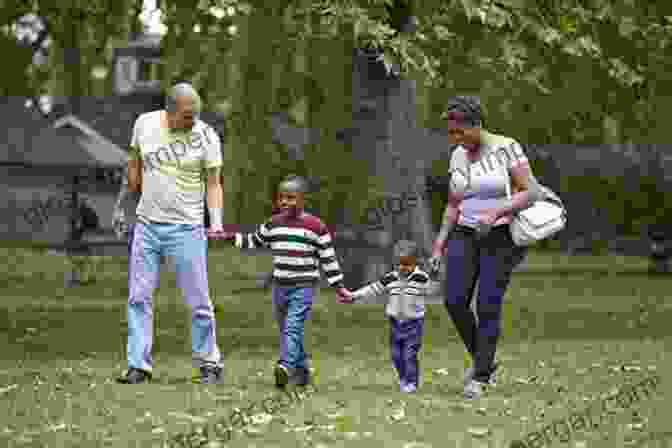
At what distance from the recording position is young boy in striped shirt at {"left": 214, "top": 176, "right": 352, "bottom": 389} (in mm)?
12047

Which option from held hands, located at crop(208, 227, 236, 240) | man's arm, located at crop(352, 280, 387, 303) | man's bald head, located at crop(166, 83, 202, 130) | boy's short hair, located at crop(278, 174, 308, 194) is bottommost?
man's arm, located at crop(352, 280, 387, 303)

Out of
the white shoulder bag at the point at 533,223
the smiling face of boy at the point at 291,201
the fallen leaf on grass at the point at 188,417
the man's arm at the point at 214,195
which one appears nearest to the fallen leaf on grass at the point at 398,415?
the fallen leaf on grass at the point at 188,417

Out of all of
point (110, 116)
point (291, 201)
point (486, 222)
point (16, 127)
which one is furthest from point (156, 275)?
point (110, 116)

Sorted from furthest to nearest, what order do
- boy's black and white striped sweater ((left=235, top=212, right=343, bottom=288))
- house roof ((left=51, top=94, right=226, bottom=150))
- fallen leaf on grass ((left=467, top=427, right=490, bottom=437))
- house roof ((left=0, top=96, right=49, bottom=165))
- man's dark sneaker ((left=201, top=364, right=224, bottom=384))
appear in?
house roof ((left=51, top=94, right=226, bottom=150)) → house roof ((left=0, top=96, right=49, bottom=165)) → man's dark sneaker ((left=201, top=364, right=224, bottom=384)) → boy's black and white striped sweater ((left=235, top=212, right=343, bottom=288)) → fallen leaf on grass ((left=467, top=427, right=490, bottom=437))

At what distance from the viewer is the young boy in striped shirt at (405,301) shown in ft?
39.7

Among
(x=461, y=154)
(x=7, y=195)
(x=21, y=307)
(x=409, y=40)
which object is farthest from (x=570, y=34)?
(x=7, y=195)

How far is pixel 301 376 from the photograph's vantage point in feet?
40.9

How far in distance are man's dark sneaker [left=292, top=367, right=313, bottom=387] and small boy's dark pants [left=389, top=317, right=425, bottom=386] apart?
667 mm

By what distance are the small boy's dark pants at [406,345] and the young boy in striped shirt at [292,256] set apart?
16.4 inches

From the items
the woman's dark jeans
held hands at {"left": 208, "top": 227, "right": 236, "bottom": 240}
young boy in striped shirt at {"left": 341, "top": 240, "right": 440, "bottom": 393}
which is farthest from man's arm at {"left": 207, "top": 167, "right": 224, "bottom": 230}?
the woman's dark jeans

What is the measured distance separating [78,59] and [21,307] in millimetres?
38776

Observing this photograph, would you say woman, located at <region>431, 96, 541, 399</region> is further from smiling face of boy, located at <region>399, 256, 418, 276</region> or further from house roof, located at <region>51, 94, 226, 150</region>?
house roof, located at <region>51, 94, 226, 150</region>

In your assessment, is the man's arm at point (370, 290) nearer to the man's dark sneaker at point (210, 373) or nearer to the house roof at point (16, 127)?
the man's dark sneaker at point (210, 373)

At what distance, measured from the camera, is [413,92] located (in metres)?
25.4
